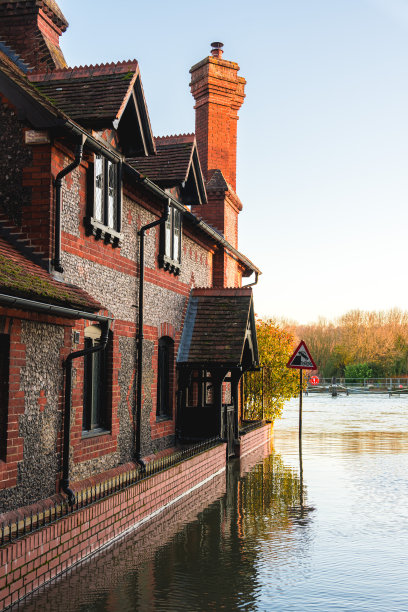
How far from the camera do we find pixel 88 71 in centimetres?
1182

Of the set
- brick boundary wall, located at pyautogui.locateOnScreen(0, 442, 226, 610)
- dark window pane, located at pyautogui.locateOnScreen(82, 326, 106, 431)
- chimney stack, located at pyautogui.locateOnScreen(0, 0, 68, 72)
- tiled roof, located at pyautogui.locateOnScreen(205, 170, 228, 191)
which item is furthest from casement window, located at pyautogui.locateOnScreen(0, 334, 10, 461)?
tiled roof, located at pyautogui.locateOnScreen(205, 170, 228, 191)

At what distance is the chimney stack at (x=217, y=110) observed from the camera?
2492 cm

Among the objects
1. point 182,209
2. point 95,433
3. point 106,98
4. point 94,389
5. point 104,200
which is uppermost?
point 106,98

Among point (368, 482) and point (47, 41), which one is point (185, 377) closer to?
Answer: point (368, 482)

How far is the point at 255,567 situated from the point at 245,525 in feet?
7.34

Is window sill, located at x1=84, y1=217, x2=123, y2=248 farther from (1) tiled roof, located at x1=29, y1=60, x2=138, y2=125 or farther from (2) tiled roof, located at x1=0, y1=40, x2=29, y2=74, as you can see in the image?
(2) tiled roof, located at x1=0, y1=40, x2=29, y2=74

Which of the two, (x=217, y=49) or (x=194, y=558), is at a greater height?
(x=217, y=49)

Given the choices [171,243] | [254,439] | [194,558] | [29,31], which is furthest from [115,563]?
[254,439]

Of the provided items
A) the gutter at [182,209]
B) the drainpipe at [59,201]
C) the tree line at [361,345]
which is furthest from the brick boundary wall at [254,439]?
the tree line at [361,345]

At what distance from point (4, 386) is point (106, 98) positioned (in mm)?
4846

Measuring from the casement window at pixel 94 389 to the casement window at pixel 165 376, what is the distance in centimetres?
372

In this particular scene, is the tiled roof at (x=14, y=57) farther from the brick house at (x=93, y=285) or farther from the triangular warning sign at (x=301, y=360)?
the triangular warning sign at (x=301, y=360)

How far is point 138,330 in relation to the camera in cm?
1346

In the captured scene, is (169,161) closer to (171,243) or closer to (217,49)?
(171,243)
